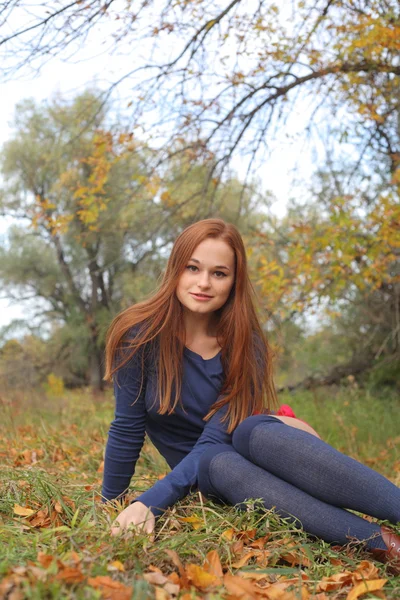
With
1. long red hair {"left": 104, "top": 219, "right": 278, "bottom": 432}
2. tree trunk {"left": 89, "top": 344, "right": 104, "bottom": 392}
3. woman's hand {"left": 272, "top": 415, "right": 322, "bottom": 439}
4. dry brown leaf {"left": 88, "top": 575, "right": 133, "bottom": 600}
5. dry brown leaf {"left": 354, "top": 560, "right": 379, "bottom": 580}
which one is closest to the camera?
dry brown leaf {"left": 88, "top": 575, "right": 133, "bottom": 600}

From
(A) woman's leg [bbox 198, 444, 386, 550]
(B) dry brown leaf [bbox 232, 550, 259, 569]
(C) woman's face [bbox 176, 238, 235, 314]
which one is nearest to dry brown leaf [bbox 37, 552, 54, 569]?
(B) dry brown leaf [bbox 232, 550, 259, 569]

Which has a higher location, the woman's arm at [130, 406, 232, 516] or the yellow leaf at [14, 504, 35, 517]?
the woman's arm at [130, 406, 232, 516]

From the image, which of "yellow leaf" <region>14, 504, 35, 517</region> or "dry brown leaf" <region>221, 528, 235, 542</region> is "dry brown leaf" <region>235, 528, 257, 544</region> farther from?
"yellow leaf" <region>14, 504, 35, 517</region>

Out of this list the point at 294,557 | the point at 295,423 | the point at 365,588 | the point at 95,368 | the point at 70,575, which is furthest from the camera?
the point at 95,368

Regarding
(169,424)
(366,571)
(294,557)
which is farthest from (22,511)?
(366,571)

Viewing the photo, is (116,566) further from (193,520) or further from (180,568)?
(193,520)

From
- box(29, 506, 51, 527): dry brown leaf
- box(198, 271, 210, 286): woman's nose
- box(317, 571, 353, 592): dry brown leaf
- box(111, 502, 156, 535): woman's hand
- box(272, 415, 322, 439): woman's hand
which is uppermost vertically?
box(198, 271, 210, 286): woman's nose

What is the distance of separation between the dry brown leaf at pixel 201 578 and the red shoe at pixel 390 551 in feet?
2.07

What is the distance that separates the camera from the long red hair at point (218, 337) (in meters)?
2.50

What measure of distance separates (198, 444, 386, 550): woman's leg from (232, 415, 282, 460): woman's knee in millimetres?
25

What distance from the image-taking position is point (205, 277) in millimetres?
2564

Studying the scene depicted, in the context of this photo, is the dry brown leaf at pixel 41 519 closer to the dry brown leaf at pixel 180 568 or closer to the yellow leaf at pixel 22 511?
the yellow leaf at pixel 22 511

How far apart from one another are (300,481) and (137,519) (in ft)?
1.79

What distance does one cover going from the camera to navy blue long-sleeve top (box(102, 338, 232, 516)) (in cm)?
239
